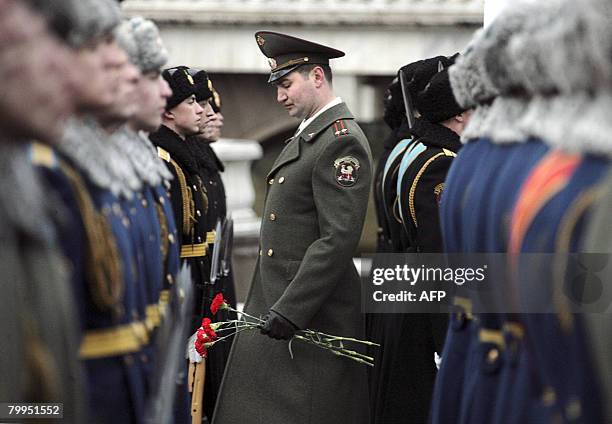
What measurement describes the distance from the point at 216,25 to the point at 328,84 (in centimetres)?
844

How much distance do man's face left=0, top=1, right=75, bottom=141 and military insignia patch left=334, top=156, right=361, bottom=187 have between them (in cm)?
335

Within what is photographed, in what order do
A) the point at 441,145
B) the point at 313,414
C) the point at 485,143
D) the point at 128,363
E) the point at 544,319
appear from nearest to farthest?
the point at 544,319 → the point at 128,363 → the point at 485,143 → the point at 313,414 → the point at 441,145

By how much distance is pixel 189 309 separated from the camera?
4.94 meters

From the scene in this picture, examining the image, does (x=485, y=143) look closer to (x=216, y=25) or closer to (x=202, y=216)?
(x=202, y=216)

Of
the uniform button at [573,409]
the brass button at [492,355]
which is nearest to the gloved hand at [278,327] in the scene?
the brass button at [492,355]

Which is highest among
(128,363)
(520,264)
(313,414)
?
(520,264)

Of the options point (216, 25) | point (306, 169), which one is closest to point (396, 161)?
point (306, 169)

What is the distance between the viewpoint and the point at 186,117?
755 centimetres

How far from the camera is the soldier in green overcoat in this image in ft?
21.0

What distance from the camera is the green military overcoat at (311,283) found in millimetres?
6406

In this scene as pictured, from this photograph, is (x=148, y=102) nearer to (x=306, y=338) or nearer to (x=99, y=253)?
(x=99, y=253)

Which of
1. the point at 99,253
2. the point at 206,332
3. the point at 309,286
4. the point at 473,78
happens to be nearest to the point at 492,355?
the point at 473,78

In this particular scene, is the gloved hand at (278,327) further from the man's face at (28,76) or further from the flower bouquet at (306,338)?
the man's face at (28,76)

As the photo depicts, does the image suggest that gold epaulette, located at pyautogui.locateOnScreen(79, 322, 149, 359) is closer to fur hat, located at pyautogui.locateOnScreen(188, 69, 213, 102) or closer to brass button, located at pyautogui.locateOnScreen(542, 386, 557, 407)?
brass button, located at pyautogui.locateOnScreen(542, 386, 557, 407)
